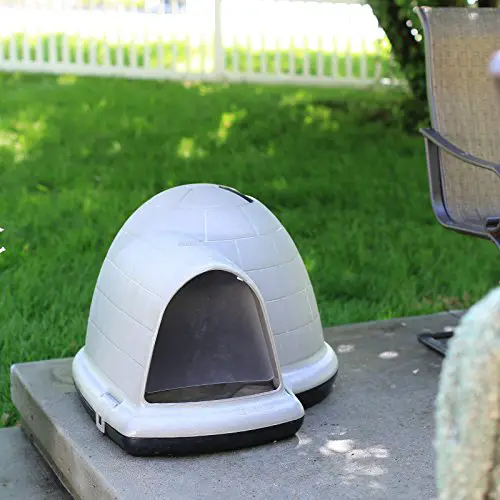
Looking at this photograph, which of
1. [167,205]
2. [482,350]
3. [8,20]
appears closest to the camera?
[482,350]

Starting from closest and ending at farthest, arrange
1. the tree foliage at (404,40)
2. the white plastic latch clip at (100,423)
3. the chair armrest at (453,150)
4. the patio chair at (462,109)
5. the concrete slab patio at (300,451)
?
the concrete slab patio at (300,451) → the white plastic latch clip at (100,423) → the chair armrest at (453,150) → the patio chair at (462,109) → the tree foliage at (404,40)

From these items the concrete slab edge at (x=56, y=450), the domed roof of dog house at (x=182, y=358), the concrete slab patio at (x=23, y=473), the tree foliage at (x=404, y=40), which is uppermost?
the tree foliage at (x=404, y=40)

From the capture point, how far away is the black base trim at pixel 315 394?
3.12 metres

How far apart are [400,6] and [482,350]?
20.8 feet

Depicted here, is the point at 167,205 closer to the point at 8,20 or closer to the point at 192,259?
the point at 192,259

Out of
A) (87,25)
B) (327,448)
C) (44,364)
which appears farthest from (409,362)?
(87,25)

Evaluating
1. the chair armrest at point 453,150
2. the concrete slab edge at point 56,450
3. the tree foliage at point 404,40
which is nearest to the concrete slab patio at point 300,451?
the concrete slab edge at point 56,450

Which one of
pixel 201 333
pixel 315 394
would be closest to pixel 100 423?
pixel 201 333

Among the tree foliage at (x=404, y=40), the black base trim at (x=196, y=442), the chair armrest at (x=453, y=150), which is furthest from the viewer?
the tree foliage at (x=404, y=40)

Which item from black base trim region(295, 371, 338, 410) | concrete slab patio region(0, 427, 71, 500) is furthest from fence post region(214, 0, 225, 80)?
black base trim region(295, 371, 338, 410)

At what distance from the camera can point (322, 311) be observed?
4.54 meters

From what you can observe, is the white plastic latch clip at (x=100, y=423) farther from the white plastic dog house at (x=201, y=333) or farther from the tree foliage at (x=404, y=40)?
the tree foliage at (x=404, y=40)

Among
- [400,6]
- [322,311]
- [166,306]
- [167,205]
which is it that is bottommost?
[322,311]

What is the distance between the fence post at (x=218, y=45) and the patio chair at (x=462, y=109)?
23.7 feet
